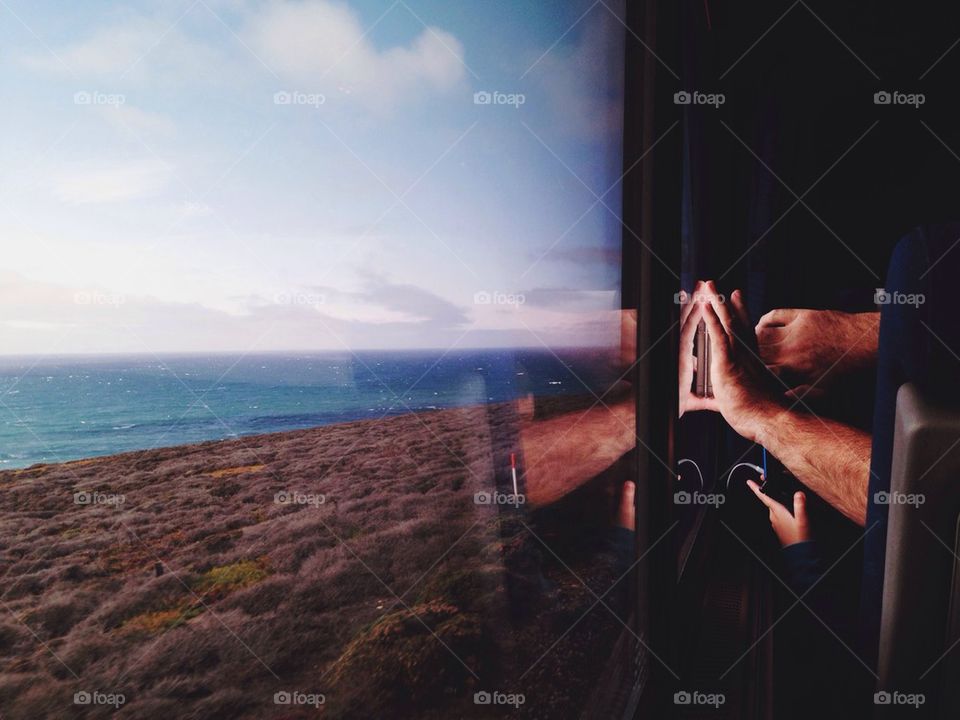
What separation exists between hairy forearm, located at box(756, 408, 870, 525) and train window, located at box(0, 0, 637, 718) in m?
0.38

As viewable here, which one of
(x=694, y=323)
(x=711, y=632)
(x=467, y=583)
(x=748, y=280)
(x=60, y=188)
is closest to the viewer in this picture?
(x=60, y=188)

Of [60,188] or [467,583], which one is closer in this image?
[60,188]

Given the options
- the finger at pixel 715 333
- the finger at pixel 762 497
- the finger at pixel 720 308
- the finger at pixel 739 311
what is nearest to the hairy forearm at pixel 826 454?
the finger at pixel 762 497

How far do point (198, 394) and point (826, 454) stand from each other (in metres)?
1.18

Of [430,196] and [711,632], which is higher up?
[430,196]

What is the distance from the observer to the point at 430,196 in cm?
110

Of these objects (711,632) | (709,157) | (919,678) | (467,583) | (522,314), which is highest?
(709,157)

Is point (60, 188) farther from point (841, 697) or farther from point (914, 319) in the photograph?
point (841, 697)

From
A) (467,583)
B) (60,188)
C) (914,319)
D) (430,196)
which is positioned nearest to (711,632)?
(467,583)

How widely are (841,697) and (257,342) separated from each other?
3.61ft

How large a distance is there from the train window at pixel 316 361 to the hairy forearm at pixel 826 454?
15.1 inches

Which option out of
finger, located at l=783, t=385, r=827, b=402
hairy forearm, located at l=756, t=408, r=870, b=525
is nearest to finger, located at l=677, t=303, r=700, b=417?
finger, located at l=783, t=385, r=827, b=402

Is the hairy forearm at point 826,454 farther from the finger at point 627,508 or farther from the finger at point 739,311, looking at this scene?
the finger at point 739,311

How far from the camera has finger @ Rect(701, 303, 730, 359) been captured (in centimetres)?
182
